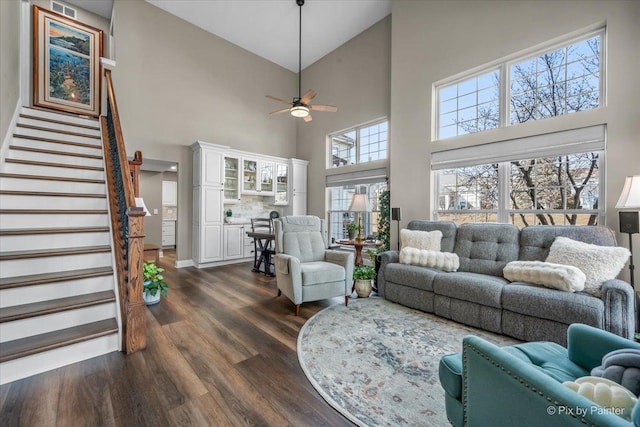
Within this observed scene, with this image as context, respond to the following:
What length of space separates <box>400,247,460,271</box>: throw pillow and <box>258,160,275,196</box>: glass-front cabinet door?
12.6 feet

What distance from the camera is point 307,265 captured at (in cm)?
335

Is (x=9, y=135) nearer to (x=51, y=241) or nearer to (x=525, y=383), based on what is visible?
(x=51, y=241)

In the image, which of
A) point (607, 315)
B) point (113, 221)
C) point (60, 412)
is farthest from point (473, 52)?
point (60, 412)

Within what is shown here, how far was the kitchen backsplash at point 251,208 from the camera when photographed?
6.18 meters

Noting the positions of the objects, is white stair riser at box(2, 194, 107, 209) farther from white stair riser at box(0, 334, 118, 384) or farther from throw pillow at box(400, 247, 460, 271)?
throw pillow at box(400, 247, 460, 271)

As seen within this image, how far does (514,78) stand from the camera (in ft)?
11.9

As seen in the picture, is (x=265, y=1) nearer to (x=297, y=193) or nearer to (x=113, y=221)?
(x=297, y=193)

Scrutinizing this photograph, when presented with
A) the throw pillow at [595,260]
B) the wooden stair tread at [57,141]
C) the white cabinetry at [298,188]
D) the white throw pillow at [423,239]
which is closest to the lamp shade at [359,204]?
the white throw pillow at [423,239]

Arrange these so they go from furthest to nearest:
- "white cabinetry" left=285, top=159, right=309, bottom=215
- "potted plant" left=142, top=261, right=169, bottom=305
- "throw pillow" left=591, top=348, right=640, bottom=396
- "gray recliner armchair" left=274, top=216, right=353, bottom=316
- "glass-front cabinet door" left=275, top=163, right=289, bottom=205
Answer: "white cabinetry" left=285, top=159, right=309, bottom=215 → "glass-front cabinet door" left=275, top=163, right=289, bottom=205 → "potted plant" left=142, top=261, right=169, bottom=305 → "gray recliner armchair" left=274, top=216, right=353, bottom=316 → "throw pillow" left=591, top=348, right=640, bottom=396

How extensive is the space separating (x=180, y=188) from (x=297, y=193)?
2.63 metres

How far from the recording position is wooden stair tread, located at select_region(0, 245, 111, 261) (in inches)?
87.4

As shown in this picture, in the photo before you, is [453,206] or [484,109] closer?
[484,109]

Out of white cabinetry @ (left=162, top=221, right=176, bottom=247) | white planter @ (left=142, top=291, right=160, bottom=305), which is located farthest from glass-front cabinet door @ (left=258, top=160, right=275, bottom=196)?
white cabinetry @ (left=162, top=221, right=176, bottom=247)

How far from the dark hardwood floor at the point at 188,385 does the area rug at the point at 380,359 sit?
0.15 m
